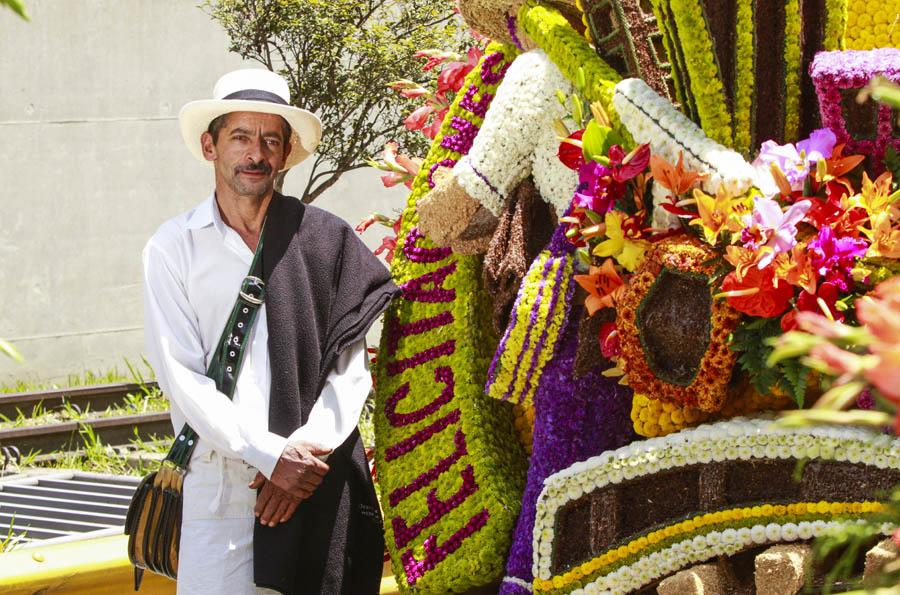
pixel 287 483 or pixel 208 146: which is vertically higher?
pixel 208 146

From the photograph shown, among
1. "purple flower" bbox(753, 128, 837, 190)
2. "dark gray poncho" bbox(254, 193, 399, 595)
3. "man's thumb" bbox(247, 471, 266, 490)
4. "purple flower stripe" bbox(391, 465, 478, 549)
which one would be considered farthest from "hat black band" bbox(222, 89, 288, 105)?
"purple flower" bbox(753, 128, 837, 190)

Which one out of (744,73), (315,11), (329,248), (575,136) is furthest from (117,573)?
(315,11)

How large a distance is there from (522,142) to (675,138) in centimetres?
51

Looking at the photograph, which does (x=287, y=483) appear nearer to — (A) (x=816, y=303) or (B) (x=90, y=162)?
(A) (x=816, y=303)

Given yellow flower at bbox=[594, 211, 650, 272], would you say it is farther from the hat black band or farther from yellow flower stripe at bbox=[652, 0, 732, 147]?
the hat black band

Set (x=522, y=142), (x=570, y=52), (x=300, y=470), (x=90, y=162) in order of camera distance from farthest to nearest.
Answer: (x=90, y=162) < (x=300, y=470) < (x=522, y=142) < (x=570, y=52)

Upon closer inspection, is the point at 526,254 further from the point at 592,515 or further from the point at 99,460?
the point at 99,460

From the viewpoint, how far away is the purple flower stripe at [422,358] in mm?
2896

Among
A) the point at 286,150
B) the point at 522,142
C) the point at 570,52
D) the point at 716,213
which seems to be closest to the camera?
the point at 716,213

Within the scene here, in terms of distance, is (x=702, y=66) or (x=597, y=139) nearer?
(x=702, y=66)

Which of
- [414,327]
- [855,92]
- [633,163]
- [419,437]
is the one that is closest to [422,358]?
[414,327]

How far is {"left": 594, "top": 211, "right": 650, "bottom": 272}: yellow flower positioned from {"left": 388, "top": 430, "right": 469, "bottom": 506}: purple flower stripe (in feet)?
2.63

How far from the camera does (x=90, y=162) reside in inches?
381

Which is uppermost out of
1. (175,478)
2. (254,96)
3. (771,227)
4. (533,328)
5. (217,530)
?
(254,96)
